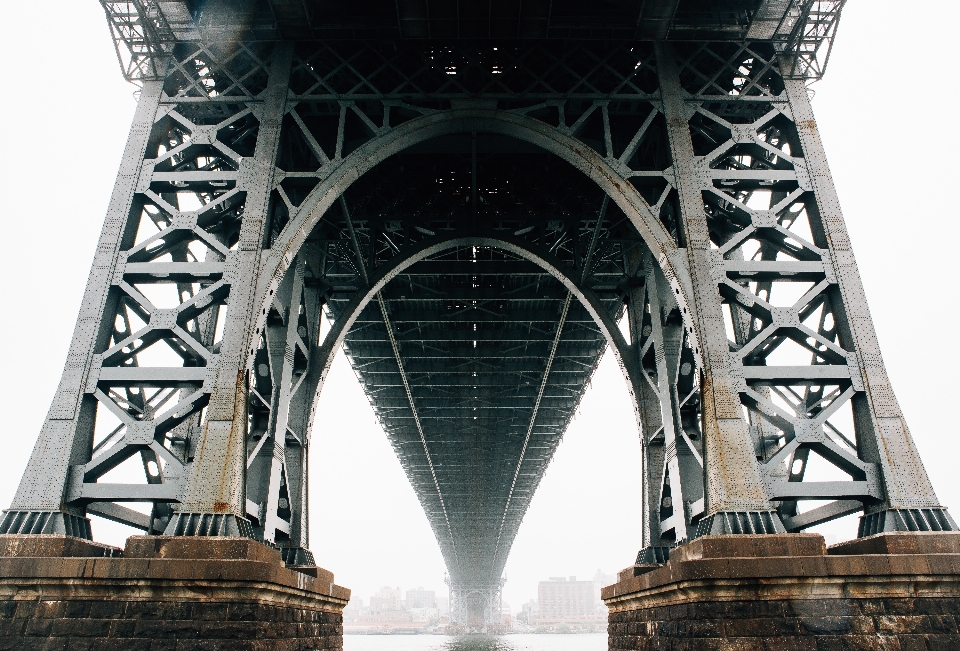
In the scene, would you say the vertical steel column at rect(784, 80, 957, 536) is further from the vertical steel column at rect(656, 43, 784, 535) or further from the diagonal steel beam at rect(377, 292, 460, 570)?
the diagonal steel beam at rect(377, 292, 460, 570)

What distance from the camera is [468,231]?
15.7 m

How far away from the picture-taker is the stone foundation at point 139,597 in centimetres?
745

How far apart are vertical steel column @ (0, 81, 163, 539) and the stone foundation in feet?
2.43

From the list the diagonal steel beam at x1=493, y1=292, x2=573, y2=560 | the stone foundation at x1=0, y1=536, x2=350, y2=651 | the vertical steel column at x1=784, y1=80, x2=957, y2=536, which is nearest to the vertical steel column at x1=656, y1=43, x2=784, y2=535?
the vertical steel column at x1=784, y1=80, x2=957, y2=536

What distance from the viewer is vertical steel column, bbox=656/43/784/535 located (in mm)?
8570

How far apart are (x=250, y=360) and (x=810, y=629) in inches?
309

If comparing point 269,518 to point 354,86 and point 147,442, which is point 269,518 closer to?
point 147,442

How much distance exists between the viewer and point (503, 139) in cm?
1378

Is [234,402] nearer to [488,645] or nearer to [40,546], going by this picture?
[40,546]

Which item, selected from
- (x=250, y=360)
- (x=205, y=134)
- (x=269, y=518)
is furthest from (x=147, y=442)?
(x=205, y=134)

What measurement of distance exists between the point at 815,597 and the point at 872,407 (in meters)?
3.15

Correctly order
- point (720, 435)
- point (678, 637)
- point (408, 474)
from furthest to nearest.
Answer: point (408, 474), point (720, 435), point (678, 637)

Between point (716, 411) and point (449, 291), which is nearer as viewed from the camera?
point (716, 411)

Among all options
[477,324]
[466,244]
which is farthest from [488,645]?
[466,244]
